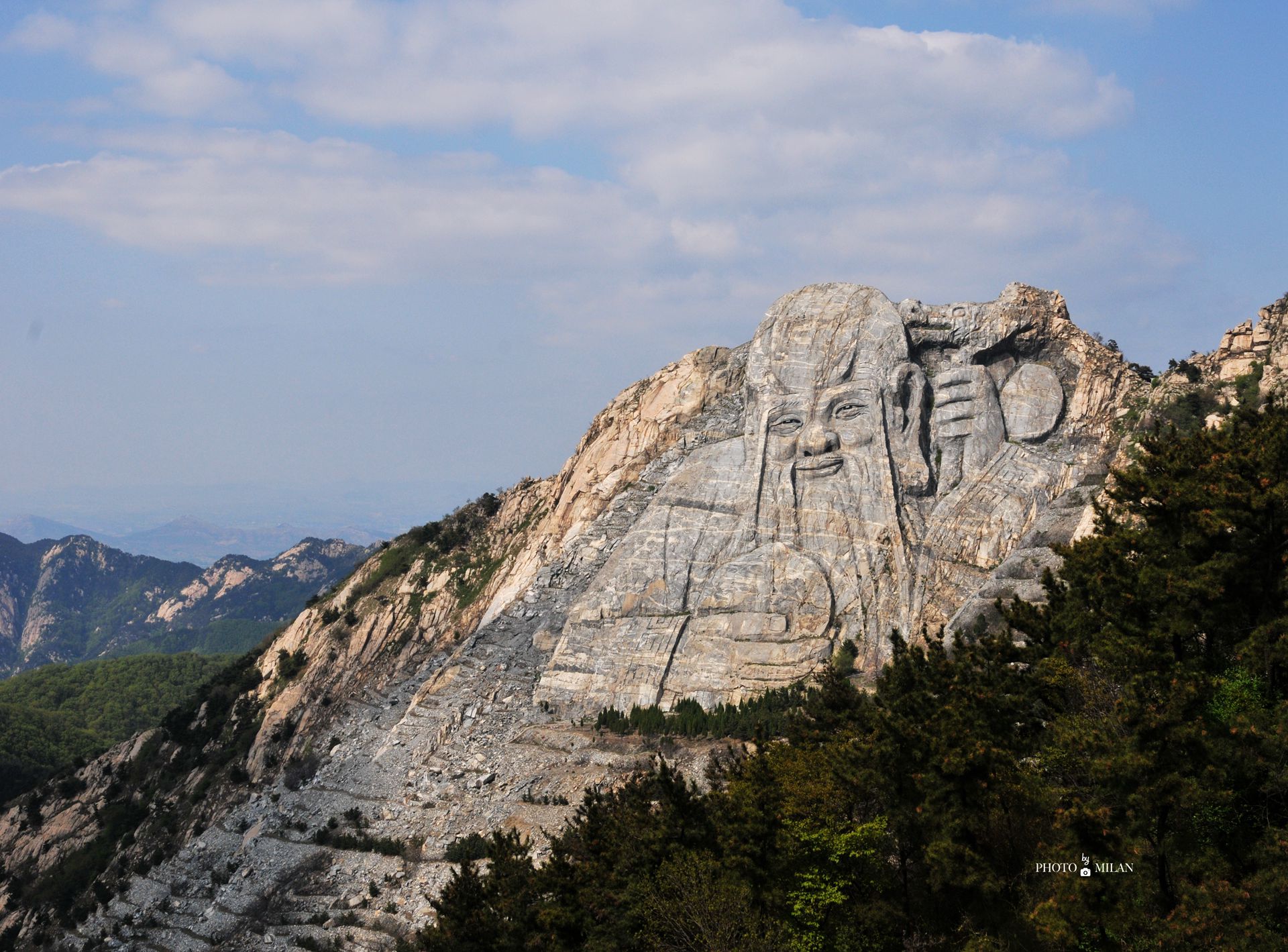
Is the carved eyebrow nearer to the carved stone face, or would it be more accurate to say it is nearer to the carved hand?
the carved stone face

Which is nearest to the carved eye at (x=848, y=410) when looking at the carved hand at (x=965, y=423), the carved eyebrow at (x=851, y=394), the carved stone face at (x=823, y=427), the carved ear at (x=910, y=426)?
the carved stone face at (x=823, y=427)

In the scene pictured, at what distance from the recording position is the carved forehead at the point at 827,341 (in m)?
60.2

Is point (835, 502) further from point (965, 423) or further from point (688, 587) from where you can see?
point (688, 587)

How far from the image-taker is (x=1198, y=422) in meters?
52.2

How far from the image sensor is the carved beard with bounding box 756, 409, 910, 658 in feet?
183

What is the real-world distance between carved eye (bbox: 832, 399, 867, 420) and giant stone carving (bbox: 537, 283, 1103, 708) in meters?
0.08

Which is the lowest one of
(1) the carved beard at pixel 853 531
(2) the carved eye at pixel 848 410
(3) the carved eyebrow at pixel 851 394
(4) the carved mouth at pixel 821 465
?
Result: (1) the carved beard at pixel 853 531

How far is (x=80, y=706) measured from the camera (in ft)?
365

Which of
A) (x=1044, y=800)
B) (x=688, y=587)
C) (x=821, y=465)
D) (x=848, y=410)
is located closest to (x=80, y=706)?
(x=688, y=587)

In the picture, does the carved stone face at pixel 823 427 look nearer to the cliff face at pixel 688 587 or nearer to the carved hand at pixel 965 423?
the cliff face at pixel 688 587

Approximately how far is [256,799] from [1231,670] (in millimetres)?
49419

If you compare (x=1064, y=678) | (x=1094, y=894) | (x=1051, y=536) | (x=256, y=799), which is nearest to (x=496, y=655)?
(x=256, y=799)

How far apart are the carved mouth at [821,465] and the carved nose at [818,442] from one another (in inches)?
12.6

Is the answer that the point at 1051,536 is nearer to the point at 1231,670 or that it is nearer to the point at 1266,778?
the point at 1231,670
